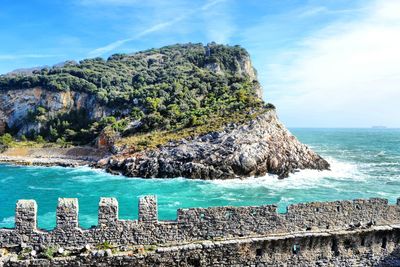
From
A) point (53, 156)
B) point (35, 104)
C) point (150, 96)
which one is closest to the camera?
point (53, 156)

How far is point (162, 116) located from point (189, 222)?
6974 centimetres

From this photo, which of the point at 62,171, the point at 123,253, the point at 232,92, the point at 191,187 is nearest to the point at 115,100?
the point at 232,92

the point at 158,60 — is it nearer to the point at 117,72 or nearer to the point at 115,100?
the point at 117,72

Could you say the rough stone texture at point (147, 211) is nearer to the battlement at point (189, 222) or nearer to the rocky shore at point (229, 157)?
the battlement at point (189, 222)

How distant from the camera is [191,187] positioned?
4612cm

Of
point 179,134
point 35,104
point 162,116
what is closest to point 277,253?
point 179,134

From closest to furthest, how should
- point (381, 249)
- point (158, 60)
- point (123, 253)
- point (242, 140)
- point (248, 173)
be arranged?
point (123, 253)
point (381, 249)
point (248, 173)
point (242, 140)
point (158, 60)

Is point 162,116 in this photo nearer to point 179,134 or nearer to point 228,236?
point 179,134

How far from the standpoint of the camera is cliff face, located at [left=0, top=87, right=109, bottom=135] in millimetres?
107319

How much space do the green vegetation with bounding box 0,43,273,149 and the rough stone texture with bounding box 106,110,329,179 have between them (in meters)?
4.66

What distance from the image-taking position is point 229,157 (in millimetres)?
54875

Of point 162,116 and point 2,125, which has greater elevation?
point 162,116

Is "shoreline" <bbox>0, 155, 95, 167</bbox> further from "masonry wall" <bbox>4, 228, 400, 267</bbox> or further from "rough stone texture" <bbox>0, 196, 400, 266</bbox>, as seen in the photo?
"masonry wall" <bbox>4, 228, 400, 267</bbox>

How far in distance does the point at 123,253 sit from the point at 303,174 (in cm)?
4853
